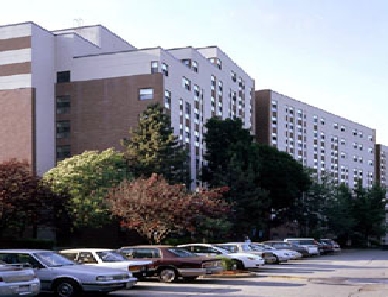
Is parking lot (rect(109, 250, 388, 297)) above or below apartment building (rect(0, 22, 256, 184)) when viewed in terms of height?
below

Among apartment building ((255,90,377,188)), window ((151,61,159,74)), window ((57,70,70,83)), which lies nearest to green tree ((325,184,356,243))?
apartment building ((255,90,377,188))

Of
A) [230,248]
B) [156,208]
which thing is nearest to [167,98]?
[156,208]

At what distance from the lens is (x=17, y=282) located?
15508mm

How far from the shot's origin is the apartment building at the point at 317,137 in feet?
327

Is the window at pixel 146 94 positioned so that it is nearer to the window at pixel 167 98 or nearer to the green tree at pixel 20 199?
the window at pixel 167 98

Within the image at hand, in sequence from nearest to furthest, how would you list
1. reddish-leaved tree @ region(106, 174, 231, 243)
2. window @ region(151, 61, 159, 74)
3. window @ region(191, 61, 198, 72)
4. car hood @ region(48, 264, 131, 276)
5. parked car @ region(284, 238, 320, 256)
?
car hood @ region(48, 264, 131, 276)
reddish-leaved tree @ region(106, 174, 231, 243)
parked car @ region(284, 238, 320, 256)
window @ region(151, 61, 159, 74)
window @ region(191, 61, 198, 72)

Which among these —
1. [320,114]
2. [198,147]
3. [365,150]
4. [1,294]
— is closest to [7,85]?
[198,147]

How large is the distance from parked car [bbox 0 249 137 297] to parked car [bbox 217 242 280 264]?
14.4 meters

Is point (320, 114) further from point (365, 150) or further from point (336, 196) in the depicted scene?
point (336, 196)

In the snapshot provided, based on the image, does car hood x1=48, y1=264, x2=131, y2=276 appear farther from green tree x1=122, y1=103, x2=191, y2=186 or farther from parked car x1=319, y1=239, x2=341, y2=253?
parked car x1=319, y1=239, x2=341, y2=253

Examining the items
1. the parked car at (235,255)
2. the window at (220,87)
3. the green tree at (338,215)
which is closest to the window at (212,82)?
the window at (220,87)

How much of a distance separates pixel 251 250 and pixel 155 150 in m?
18.1

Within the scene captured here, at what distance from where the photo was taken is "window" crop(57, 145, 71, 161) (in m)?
58.1

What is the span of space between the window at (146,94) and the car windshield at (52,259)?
37.3 m
